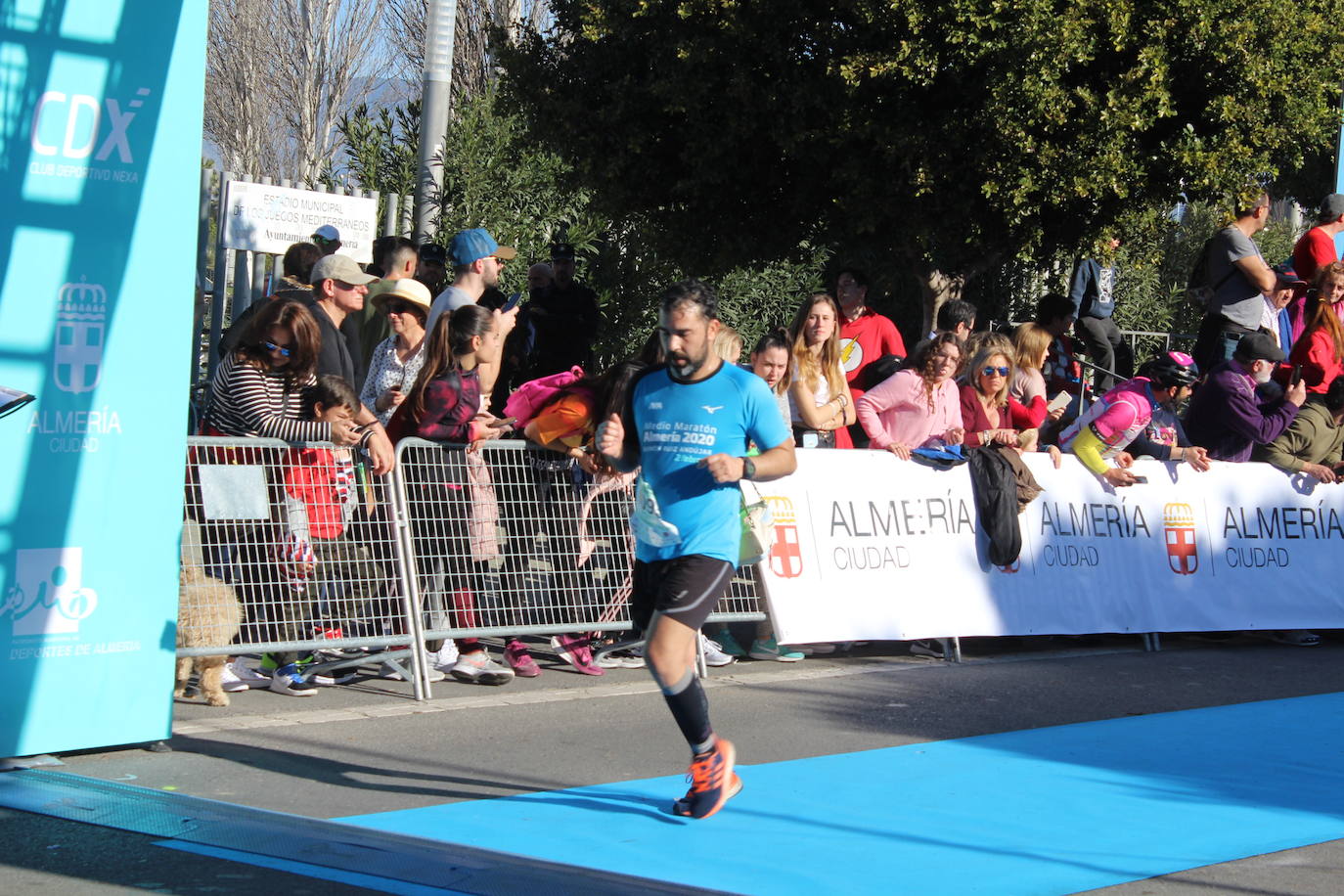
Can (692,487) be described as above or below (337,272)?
below

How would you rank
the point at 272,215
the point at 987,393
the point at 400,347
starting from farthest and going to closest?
the point at 272,215 → the point at 987,393 → the point at 400,347

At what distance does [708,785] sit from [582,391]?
3.22 metres

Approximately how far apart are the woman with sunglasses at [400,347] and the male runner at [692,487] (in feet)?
10.9

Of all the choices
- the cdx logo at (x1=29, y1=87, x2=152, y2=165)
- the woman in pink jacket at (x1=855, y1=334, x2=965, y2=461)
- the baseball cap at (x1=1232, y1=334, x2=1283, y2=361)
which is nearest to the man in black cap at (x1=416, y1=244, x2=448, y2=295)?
the woman in pink jacket at (x1=855, y1=334, x2=965, y2=461)

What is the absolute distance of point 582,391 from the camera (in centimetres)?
859

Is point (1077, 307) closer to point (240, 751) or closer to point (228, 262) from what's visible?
point (228, 262)

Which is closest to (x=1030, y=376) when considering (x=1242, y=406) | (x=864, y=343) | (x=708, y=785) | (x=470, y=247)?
(x=864, y=343)

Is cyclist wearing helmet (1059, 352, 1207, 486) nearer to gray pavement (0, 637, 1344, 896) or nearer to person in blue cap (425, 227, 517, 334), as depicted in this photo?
gray pavement (0, 637, 1344, 896)

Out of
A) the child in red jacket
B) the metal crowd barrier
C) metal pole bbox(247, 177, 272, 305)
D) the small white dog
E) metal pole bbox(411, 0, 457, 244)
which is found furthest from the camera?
metal pole bbox(411, 0, 457, 244)

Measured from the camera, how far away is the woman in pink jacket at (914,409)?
390 inches

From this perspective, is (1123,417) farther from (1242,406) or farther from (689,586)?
(689,586)

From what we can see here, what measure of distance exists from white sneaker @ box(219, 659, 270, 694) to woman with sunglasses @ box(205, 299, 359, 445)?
4.08 feet

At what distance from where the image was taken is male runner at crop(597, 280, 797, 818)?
19.5 ft

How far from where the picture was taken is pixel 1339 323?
39.3ft
